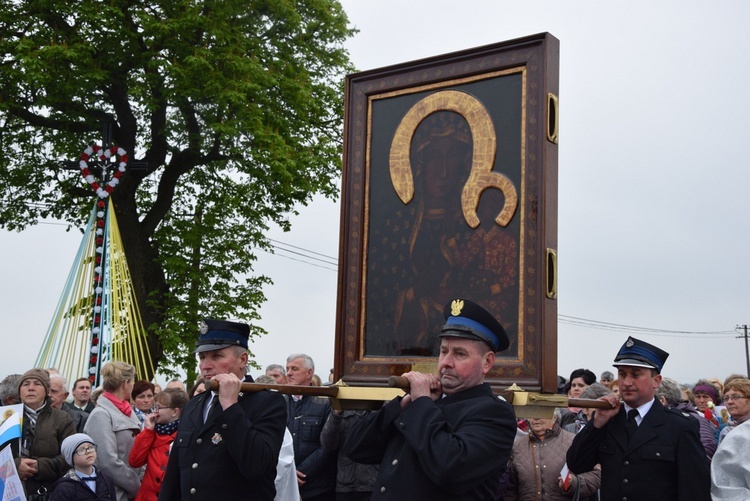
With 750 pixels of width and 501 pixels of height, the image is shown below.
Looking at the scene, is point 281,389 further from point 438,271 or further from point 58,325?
point 58,325

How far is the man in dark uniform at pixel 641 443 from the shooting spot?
5156 millimetres

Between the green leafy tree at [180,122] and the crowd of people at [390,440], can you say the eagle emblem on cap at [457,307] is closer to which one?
the crowd of people at [390,440]

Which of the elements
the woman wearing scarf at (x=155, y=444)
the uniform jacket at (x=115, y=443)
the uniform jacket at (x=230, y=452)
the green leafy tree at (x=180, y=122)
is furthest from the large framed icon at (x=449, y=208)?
the green leafy tree at (x=180, y=122)

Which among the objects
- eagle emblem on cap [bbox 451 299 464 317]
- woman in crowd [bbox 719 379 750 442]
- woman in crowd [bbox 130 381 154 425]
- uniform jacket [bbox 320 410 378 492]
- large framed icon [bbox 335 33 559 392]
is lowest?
uniform jacket [bbox 320 410 378 492]

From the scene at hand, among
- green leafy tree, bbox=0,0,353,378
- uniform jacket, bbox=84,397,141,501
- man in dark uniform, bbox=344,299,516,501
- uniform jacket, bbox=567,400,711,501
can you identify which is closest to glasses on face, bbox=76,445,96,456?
uniform jacket, bbox=84,397,141,501

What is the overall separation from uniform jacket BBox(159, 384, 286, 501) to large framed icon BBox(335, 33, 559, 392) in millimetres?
585

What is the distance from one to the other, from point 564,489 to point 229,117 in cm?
1386

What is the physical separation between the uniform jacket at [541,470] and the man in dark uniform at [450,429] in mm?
3098

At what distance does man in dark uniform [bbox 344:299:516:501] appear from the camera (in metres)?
3.67

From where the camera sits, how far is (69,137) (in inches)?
801

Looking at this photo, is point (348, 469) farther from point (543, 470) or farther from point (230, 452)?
point (230, 452)

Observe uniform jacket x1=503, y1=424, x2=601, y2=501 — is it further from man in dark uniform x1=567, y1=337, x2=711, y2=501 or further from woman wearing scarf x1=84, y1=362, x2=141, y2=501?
woman wearing scarf x1=84, y1=362, x2=141, y2=501

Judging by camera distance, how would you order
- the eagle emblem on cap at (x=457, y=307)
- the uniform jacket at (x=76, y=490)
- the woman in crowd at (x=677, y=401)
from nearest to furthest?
1. the eagle emblem on cap at (x=457, y=307)
2. the uniform jacket at (x=76, y=490)
3. the woman in crowd at (x=677, y=401)

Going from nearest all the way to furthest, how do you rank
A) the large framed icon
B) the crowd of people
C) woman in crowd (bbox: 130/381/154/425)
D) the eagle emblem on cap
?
the crowd of people, the eagle emblem on cap, the large framed icon, woman in crowd (bbox: 130/381/154/425)
